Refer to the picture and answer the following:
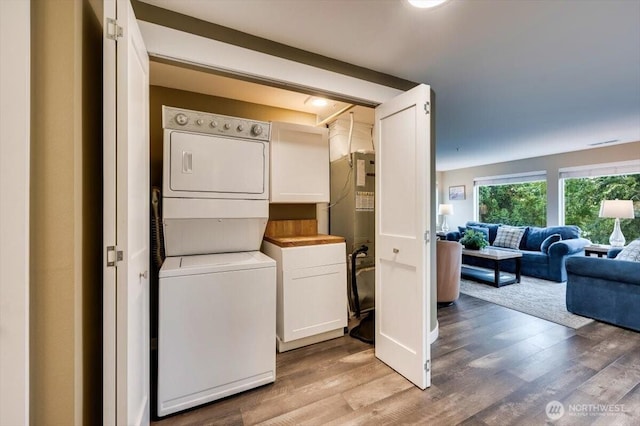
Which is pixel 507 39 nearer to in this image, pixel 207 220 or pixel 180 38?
pixel 180 38

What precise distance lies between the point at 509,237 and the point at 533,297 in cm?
231

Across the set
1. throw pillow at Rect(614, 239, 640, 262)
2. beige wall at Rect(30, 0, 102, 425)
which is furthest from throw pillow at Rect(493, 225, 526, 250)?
beige wall at Rect(30, 0, 102, 425)

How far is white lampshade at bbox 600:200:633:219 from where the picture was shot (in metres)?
4.25

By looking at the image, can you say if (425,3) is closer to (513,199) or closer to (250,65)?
(250,65)

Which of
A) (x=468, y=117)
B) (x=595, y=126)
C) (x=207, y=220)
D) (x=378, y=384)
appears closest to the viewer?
(x=378, y=384)

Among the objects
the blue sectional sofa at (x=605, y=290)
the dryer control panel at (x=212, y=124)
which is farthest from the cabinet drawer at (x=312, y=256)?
the blue sectional sofa at (x=605, y=290)

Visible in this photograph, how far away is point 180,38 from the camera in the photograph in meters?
1.57

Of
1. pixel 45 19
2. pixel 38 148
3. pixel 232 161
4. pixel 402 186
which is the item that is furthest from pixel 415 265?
pixel 45 19

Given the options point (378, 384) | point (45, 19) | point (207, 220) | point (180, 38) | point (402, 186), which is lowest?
point (378, 384)

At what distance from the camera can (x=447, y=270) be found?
134 inches

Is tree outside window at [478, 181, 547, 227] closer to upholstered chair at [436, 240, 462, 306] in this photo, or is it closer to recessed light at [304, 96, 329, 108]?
upholstered chair at [436, 240, 462, 306]

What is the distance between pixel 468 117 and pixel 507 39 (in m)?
1.77

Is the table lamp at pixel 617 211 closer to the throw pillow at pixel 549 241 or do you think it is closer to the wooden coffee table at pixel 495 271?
the throw pillow at pixel 549 241

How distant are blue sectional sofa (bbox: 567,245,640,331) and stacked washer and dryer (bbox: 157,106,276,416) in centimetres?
338
